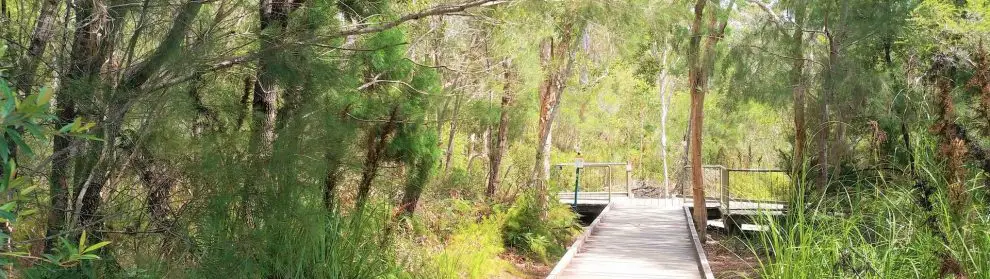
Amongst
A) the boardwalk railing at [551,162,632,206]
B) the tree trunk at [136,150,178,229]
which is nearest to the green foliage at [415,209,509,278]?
the tree trunk at [136,150,178,229]

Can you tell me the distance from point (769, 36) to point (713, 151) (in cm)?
2262

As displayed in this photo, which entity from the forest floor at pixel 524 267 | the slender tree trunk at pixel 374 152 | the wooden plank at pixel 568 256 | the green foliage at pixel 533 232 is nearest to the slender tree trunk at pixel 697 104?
the wooden plank at pixel 568 256

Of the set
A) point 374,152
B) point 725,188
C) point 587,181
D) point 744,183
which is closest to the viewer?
point 374,152

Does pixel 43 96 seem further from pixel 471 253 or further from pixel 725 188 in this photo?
pixel 725 188

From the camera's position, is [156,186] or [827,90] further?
[827,90]

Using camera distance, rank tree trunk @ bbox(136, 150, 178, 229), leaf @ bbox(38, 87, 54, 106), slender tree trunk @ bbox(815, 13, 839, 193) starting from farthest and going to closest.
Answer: slender tree trunk @ bbox(815, 13, 839, 193), tree trunk @ bbox(136, 150, 178, 229), leaf @ bbox(38, 87, 54, 106)

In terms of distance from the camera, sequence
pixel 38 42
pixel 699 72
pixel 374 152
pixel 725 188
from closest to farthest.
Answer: pixel 38 42, pixel 374 152, pixel 699 72, pixel 725 188

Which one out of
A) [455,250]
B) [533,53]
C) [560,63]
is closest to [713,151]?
[560,63]

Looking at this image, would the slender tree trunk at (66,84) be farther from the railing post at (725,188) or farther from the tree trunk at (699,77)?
the railing post at (725,188)

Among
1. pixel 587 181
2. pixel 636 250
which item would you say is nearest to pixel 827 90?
pixel 636 250

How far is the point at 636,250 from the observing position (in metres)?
11.5

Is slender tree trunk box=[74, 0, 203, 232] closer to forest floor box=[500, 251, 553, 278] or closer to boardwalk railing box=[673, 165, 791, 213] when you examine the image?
forest floor box=[500, 251, 553, 278]

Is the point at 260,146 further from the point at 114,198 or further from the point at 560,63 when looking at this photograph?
the point at 560,63

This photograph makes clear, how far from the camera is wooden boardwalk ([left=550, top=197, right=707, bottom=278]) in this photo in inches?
368
